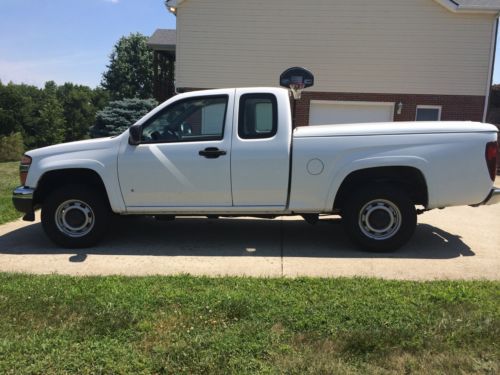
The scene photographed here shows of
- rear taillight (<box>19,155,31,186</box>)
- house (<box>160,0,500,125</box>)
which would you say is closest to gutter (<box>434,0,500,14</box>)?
house (<box>160,0,500,125</box>)

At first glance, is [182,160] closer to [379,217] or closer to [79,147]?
[79,147]

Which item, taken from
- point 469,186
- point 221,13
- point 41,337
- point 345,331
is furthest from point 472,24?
point 41,337

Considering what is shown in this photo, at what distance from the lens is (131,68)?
162ft

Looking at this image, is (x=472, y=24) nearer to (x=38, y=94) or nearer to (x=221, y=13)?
(x=221, y=13)

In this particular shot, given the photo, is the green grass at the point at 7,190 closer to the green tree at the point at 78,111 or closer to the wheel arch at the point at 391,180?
the wheel arch at the point at 391,180

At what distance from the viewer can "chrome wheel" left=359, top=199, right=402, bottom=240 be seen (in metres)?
5.73

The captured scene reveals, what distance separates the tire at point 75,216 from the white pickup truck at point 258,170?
12 millimetres

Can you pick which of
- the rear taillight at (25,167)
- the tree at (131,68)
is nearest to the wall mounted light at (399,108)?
the rear taillight at (25,167)

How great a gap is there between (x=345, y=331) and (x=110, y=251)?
3.34 metres

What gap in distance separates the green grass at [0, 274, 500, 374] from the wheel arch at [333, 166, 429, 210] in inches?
56.7

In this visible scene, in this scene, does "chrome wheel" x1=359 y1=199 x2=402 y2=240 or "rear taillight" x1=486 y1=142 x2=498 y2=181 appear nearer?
"rear taillight" x1=486 y1=142 x2=498 y2=181

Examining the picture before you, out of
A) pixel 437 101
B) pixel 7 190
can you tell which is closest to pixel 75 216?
pixel 7 190

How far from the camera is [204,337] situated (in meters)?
3.52

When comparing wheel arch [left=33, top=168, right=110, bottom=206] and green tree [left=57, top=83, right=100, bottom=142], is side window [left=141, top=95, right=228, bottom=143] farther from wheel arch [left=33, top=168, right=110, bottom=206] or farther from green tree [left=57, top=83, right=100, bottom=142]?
green tree [left=57, top=83, right=100, bottom=142]
